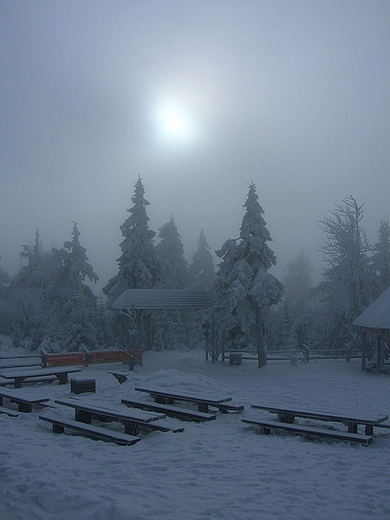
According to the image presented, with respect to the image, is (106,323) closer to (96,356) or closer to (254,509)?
(96,356)

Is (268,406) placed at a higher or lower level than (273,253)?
lower

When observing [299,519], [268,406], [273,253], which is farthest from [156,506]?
[273,253]

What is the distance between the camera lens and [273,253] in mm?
24969

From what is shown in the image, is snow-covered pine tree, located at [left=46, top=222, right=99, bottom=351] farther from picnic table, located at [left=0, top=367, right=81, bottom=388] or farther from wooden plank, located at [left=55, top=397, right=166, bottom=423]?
wooden plank, located at [left=55, top=397, right=166, bottom=423]

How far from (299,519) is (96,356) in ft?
65.1

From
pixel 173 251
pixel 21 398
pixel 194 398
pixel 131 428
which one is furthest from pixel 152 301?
pixel 173 251

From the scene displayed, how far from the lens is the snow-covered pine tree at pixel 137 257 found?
3278 centimetres

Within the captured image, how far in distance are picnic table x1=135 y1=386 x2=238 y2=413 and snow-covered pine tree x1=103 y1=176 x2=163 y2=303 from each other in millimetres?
20593

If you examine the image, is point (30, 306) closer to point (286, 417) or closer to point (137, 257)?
point (137, 257)

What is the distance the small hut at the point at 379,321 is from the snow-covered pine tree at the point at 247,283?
4.45 meters

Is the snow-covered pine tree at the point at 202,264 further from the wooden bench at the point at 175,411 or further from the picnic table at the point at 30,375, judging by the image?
the wooden bench at the point at 175,411

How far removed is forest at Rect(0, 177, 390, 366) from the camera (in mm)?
24469

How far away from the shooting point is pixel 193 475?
256 inches

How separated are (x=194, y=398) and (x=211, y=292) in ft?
56.4
